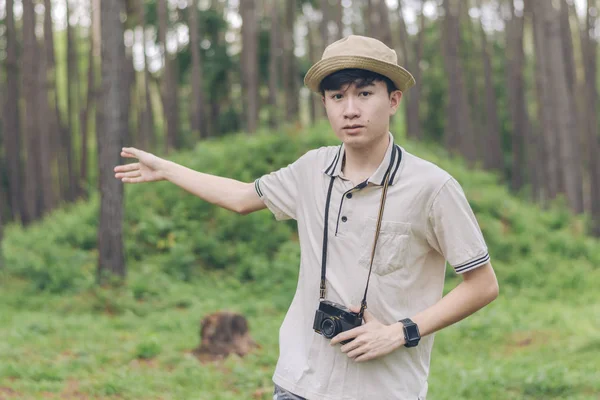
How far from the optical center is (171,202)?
543 inches

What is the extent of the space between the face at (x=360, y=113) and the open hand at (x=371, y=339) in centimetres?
58

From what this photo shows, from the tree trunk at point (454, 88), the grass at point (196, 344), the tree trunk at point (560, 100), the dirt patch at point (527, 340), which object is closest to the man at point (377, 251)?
the grass at point (196, 344)

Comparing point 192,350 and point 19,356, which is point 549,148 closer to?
point 192,350

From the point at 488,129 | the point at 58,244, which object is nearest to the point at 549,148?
the point at 488,129

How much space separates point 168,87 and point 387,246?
2168 cm

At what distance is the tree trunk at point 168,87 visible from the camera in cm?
2248

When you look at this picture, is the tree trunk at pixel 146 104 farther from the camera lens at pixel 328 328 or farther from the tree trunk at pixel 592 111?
the camera lens at pixel 328 328

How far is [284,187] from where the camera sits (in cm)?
283

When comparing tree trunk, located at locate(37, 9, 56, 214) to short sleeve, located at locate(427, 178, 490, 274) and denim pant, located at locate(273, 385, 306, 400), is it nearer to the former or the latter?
denim pant, located at locate(273, 385, 306, 400)

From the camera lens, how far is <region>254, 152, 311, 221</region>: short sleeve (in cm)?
280

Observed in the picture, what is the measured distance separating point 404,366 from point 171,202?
11.6 metres

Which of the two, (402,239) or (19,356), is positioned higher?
Result: (402,239)

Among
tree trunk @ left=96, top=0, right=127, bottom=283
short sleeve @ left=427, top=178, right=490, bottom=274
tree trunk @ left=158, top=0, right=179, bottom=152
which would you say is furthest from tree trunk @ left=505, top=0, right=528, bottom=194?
short sleeve @ left=427, top=178, right=490, bottom=274

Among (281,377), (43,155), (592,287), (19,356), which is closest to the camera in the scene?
(281,377)
